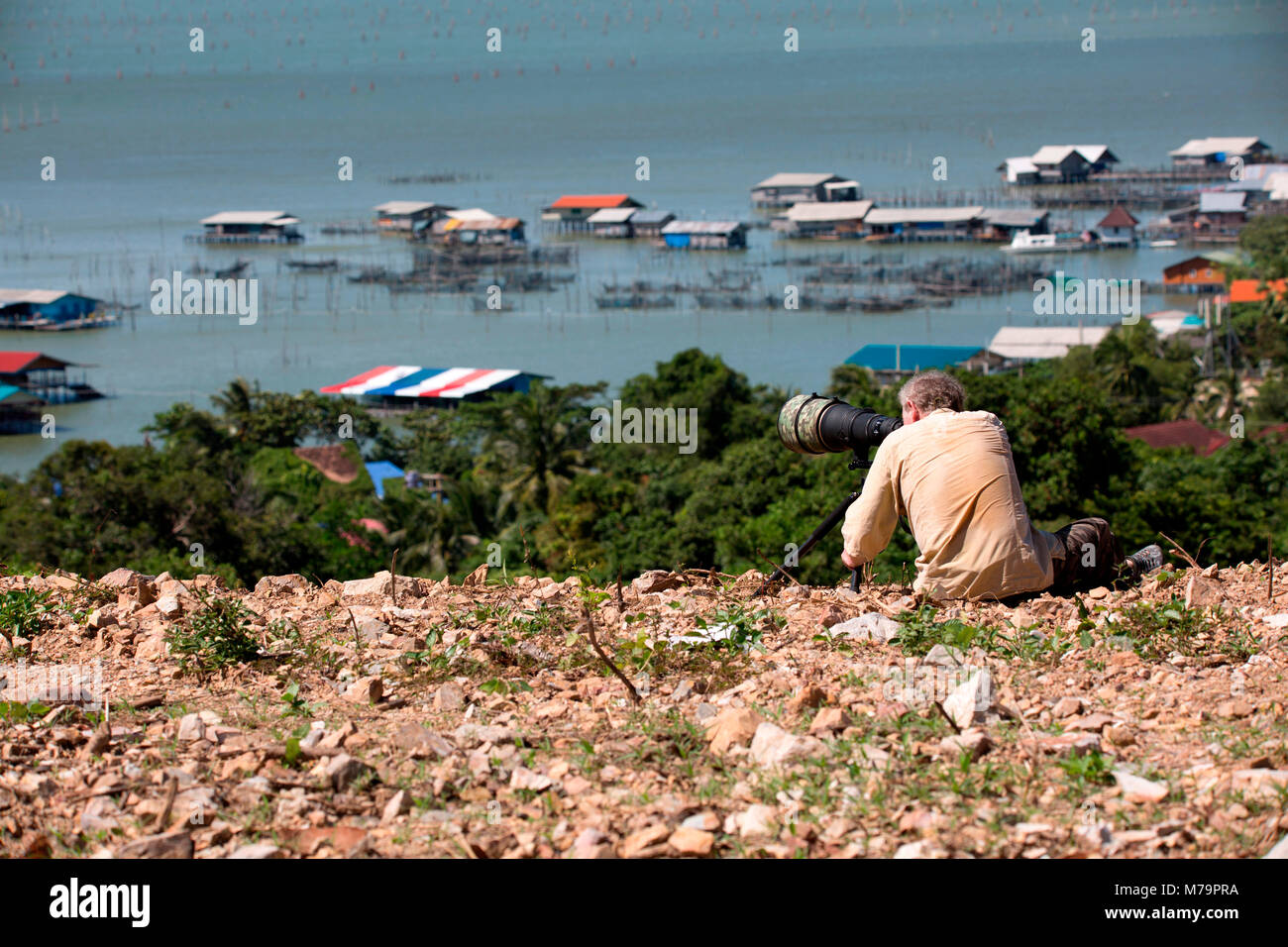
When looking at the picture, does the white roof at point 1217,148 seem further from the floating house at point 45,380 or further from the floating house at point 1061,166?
the floating house at point 45,380

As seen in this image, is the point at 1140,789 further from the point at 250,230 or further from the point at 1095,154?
the point at 1095,154

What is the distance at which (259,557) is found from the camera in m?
23.0

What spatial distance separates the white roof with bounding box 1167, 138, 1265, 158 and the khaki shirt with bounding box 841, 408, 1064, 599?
12414 cm

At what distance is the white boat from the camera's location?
3462 inches

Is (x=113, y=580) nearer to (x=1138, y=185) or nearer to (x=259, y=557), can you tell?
(x=259, y=557)

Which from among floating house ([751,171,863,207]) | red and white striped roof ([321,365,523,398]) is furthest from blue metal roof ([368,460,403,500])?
floating house ([751,171,863,207])

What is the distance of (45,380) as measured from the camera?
219 ft

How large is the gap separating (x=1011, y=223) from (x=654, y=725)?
94211mm

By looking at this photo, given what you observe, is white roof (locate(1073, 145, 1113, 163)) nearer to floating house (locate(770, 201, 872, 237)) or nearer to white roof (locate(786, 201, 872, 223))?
white roof (locate(786, 201, 872, 223))

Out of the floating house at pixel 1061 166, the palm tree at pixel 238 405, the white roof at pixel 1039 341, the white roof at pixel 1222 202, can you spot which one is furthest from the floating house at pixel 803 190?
the palm tree at pixel 238 405
